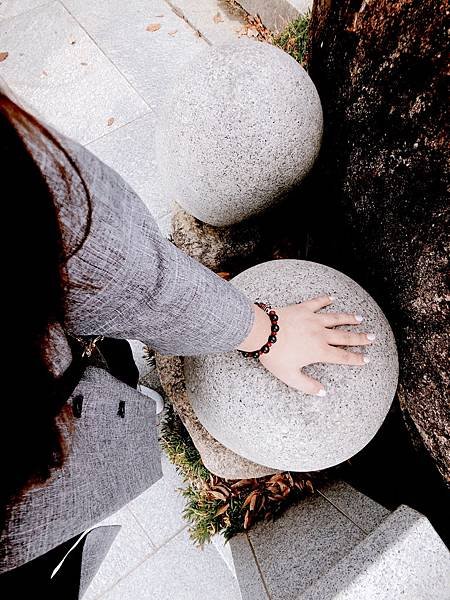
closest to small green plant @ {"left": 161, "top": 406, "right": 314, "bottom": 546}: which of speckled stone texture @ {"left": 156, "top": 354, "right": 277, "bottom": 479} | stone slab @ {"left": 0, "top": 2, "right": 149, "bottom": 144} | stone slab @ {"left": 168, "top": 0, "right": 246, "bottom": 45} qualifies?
speckled stone texture @ {"left": 156, "top": 354, "right": 277, "bottom": 479}

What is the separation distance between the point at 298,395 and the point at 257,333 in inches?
14.3

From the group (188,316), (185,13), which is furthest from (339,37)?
(185,13)

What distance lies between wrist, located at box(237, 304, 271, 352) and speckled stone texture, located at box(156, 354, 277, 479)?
1.06 metres

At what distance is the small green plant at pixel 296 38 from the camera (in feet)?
12.9

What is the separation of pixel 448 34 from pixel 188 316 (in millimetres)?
1385

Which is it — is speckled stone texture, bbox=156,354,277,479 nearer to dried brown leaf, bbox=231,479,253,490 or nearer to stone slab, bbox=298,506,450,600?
dried brown leaf, bbox=231,479,253,490

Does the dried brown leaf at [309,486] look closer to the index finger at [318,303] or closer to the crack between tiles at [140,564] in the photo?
the crack between tiles at [140,564]

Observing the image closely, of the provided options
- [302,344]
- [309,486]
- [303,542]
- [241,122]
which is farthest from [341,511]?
[241,122]

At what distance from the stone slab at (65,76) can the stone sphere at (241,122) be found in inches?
79.4

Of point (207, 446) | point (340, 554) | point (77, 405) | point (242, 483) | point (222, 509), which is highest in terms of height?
point (77, 405)

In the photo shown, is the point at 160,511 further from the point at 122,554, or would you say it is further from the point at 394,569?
the point at 394,569

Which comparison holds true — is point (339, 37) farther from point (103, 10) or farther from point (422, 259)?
point (103, 10)

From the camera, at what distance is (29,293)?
3.54ft

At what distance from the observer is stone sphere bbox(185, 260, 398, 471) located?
78.2 inches
